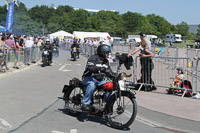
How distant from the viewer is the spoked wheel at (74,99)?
7117 mm

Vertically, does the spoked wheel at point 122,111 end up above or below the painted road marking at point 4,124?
above

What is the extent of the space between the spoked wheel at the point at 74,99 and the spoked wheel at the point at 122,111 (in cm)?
96

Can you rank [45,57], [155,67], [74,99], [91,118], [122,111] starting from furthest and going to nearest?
[45,57], [155,67], [74,99], [91,118], [122,111]

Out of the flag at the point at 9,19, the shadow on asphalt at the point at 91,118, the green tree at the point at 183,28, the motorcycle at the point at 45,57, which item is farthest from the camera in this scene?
the green tree at the point at 183,28

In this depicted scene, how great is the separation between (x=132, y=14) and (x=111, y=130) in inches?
5126

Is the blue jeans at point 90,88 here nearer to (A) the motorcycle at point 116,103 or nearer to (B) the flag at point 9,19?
(A) the motorcycle at point 116,103

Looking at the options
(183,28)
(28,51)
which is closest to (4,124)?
(28,51)

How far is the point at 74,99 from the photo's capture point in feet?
23.8

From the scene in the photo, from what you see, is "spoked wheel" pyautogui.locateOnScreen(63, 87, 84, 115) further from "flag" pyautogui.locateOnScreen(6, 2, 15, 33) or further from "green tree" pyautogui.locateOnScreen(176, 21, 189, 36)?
"green tree" pyautogui.locateOnScreen(176, 21, 189, 36)

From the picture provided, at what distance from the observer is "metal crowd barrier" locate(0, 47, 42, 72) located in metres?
15.6

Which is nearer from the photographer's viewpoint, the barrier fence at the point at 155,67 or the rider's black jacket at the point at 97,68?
the rider's black jacket at the point at 97,68

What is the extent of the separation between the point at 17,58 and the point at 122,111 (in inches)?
486

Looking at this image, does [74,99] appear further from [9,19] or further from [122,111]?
[9,19]

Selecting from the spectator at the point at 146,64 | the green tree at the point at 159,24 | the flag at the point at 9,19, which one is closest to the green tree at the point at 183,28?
the green tree at the point at 159,24
